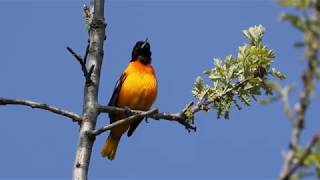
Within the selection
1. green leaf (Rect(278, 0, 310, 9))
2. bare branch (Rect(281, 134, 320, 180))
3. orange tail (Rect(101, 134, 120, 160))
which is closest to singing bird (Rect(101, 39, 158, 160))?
orange tail (Rect(101, 134, 120, 160))

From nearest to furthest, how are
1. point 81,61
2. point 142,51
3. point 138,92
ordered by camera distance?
point 81,61 < point 138,92 < point 142,51

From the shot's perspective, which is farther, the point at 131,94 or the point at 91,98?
the point at 131,94

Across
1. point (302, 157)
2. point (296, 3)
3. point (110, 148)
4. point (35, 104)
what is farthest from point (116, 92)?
point (302, 157)

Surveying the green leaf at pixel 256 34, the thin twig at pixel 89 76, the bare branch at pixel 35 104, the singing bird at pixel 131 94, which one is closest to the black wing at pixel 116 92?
the singing bird at pixel 131 94

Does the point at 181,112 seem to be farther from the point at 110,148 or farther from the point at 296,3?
the point at 110,148

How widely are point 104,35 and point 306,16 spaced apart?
3.41 m

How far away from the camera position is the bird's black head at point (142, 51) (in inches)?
313

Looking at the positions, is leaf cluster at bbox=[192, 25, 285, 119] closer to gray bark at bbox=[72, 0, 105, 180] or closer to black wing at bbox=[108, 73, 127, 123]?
gray bark at bbox=[72, 0, 105, 180]

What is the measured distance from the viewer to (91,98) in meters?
4.09

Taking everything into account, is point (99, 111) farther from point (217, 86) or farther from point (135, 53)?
point (135, 53)

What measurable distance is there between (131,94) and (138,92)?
0.32 ft

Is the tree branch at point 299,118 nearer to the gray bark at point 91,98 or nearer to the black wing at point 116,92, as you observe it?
the gray bark at point 91,98

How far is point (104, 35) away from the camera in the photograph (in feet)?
14.9

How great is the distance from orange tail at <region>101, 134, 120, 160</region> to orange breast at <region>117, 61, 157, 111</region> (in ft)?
1.57
